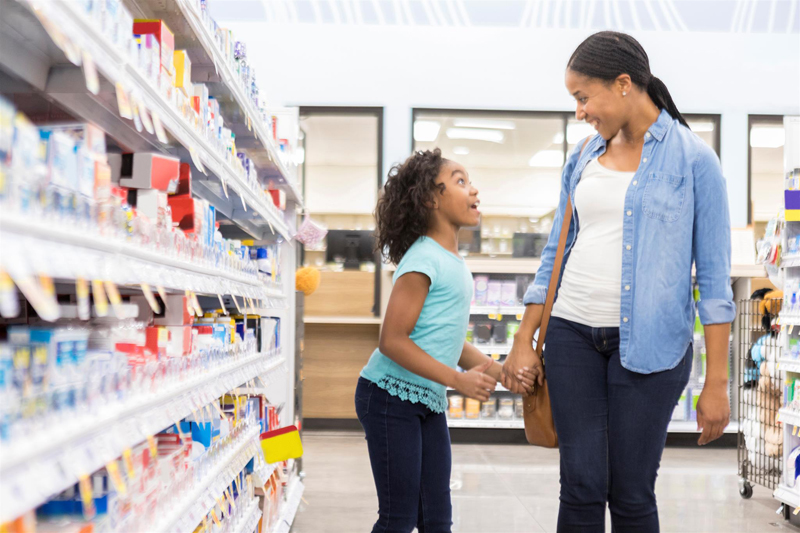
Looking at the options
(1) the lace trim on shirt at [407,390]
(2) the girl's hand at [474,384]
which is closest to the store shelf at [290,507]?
(1) the lace trim on shirt at [407,390]

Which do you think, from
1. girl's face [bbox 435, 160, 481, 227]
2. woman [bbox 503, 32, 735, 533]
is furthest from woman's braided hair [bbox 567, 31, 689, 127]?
girl's face [bbox 435, 160, 481, 227]

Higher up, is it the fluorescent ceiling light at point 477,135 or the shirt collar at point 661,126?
the fluorescent ceiling light at point 477,135

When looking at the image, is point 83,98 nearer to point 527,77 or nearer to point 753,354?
point 753,354

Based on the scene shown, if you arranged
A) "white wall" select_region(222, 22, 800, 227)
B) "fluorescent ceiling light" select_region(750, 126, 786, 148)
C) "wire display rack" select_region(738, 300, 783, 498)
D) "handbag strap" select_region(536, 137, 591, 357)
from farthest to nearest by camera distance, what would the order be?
1. "fluorescent ceiling light" select_region(750, 126, 786, 148)
2. "white wall" select_region(222, 22, 800, 227)
3. "wire display rack" select_region(738, 300, 783, 498)
4. "handbag strap" select_region(536, 137, 591, 357)

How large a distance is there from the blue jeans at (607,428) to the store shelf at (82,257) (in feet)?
2.90

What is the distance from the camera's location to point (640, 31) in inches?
258

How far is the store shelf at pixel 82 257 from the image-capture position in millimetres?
692

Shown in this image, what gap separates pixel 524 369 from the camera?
5.87 ft

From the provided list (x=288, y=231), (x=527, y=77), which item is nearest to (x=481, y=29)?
(x=527, y=77)

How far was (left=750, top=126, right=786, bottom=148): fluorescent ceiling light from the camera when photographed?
22.1ft

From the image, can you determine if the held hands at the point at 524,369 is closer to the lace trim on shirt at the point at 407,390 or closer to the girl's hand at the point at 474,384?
the girl's hand at the point at 474,384

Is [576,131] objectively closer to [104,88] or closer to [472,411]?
[472,411]

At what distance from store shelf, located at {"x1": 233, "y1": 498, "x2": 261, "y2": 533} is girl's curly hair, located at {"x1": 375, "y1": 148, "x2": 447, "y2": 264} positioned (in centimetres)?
93

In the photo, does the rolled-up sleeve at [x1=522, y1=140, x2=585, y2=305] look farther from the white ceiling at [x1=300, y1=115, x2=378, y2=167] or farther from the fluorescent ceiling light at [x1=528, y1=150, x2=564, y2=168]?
the fluorescent ceiling light at [x1=528, y1=150, x2=564, y2=168]
